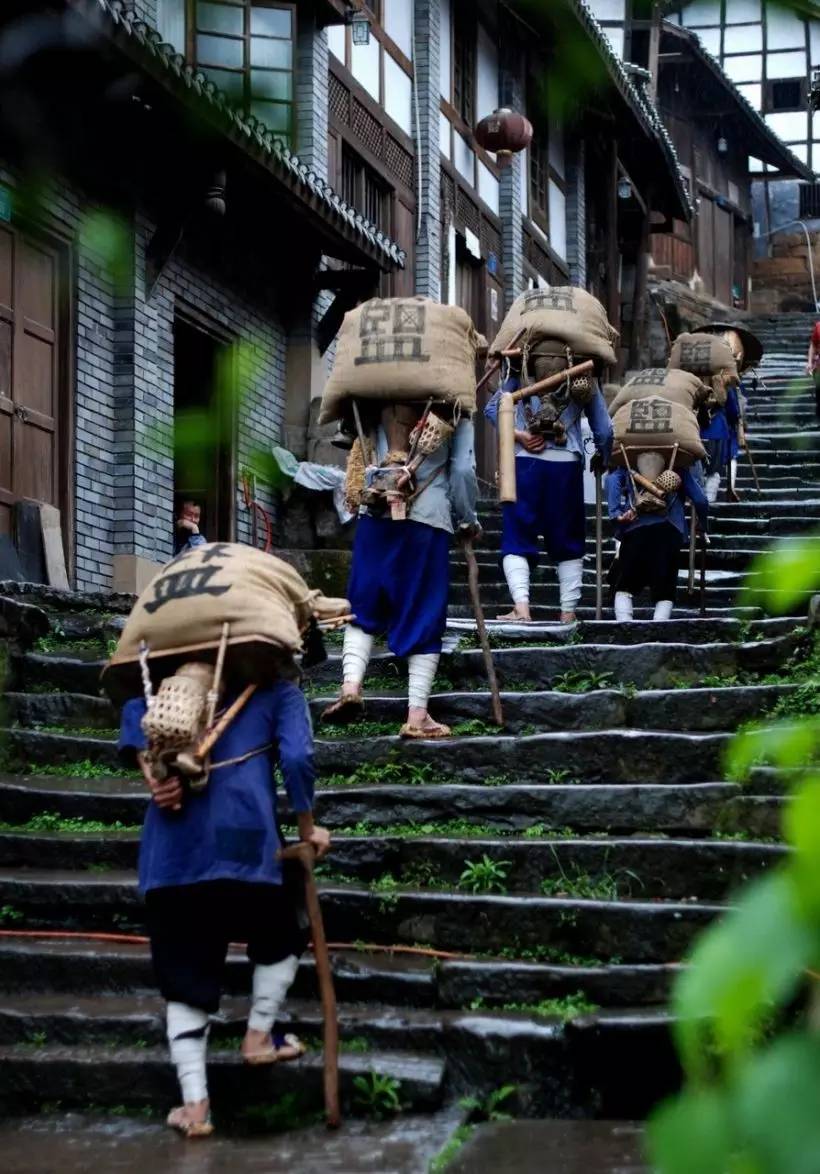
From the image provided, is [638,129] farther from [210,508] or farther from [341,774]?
[341,774]

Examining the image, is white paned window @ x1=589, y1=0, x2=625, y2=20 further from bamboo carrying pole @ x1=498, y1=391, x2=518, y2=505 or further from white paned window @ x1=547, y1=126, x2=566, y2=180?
bamboo carrying pole @ x1=498, y1=391, x2=518, y2=505

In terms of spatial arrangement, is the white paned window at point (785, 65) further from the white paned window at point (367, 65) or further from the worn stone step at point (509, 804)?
the worn stone step at point (509, 804)

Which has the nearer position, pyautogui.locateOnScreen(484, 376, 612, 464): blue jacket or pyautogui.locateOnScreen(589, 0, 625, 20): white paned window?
pyautogui.locateOnScreen(484, 376, 612, 464): blue jacket

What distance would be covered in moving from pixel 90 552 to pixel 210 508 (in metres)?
2.50

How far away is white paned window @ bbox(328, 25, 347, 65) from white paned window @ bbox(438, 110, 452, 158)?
9.68ft

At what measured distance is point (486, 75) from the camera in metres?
23.2

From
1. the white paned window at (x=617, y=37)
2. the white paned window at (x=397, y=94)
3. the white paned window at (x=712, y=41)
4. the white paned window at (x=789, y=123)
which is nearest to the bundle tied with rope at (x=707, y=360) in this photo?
the white paned window at (x=397, y=94)

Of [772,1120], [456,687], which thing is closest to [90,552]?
[456,687]

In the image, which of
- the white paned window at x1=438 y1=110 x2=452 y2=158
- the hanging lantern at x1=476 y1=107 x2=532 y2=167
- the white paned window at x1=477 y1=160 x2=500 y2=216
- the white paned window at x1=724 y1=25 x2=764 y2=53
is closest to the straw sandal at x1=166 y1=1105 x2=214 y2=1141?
the hanging lantern at x1=476 y1=107 x2=532 y2=167

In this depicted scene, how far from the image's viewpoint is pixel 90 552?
532 inches

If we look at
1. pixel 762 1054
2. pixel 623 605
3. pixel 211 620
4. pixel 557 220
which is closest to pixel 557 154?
pixel 557 220

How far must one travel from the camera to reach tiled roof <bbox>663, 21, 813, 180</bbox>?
34000mm

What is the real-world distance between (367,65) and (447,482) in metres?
11.7

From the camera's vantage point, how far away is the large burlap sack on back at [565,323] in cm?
1023
